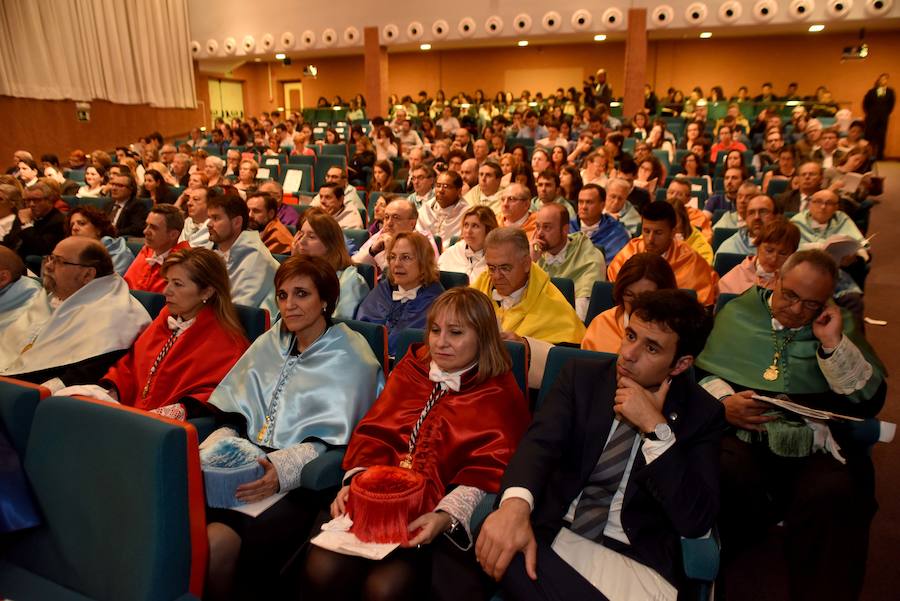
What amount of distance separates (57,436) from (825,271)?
7.48 ft

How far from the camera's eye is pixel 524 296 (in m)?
2.87

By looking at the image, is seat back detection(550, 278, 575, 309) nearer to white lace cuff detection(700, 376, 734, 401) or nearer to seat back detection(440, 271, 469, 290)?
seat back detection(440, 271, 469, 290)

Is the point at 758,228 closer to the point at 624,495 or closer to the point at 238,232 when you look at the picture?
the point at 624,495

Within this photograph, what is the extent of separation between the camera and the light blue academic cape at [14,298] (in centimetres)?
305

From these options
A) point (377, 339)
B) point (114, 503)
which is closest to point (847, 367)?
point (377, 339)

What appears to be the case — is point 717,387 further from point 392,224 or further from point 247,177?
point 247,177

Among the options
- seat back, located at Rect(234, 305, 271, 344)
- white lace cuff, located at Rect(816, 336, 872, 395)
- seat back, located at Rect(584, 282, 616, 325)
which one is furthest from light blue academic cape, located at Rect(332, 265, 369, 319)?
white lace cuff, located at Rect(816, 336, 872, 395)

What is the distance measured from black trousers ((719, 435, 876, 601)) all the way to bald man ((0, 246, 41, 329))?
3.15 meters

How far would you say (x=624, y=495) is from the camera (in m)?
1.64

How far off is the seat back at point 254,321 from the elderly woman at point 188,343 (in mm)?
69

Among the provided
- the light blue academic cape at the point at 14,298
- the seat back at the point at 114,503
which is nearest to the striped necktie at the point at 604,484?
the seat back at the point at 114,503

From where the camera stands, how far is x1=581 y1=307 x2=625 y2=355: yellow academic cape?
8.28 ft

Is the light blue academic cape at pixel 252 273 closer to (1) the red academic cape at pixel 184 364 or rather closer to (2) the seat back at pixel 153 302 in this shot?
(2) the seat back at pixel 153 302

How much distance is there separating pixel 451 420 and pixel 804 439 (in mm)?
1115
